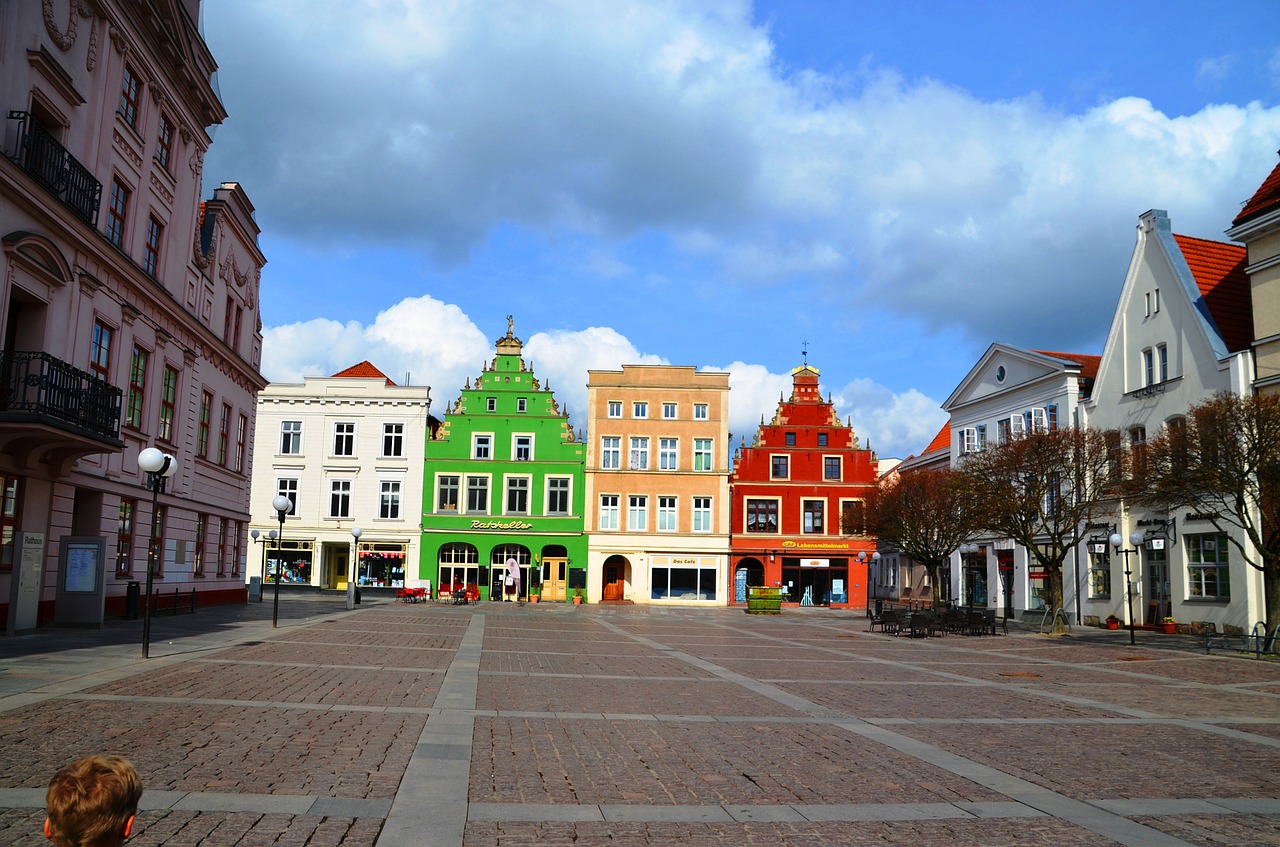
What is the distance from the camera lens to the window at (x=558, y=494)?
56.0 m

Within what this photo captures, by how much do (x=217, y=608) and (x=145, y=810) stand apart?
92.5ft

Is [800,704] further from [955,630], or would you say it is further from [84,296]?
[955,630]

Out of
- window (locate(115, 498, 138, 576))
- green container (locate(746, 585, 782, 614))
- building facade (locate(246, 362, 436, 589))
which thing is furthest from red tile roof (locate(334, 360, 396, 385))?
window (locate(115, 498, 138, 576))

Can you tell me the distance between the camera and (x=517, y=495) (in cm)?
5600

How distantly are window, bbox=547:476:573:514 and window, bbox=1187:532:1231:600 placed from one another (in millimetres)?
32419

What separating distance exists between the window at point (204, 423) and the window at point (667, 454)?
28.8 meters

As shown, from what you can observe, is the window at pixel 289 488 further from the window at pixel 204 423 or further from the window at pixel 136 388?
the window at pixel 136 388

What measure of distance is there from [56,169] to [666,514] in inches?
1591

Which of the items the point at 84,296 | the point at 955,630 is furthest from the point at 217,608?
the point at 955,630

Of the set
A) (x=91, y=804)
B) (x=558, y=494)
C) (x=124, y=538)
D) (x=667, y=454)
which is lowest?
(x=91, y=804)

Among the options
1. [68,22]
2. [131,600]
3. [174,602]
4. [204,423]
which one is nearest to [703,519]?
[204,423]

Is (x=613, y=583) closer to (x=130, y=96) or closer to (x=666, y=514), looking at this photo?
(x=666, y=514)

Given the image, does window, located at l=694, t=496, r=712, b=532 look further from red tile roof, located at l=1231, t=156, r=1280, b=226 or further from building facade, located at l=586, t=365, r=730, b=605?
red tile roof, located at l=1231, t=156, r=1280, b=226

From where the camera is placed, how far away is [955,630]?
3244 centimetres
